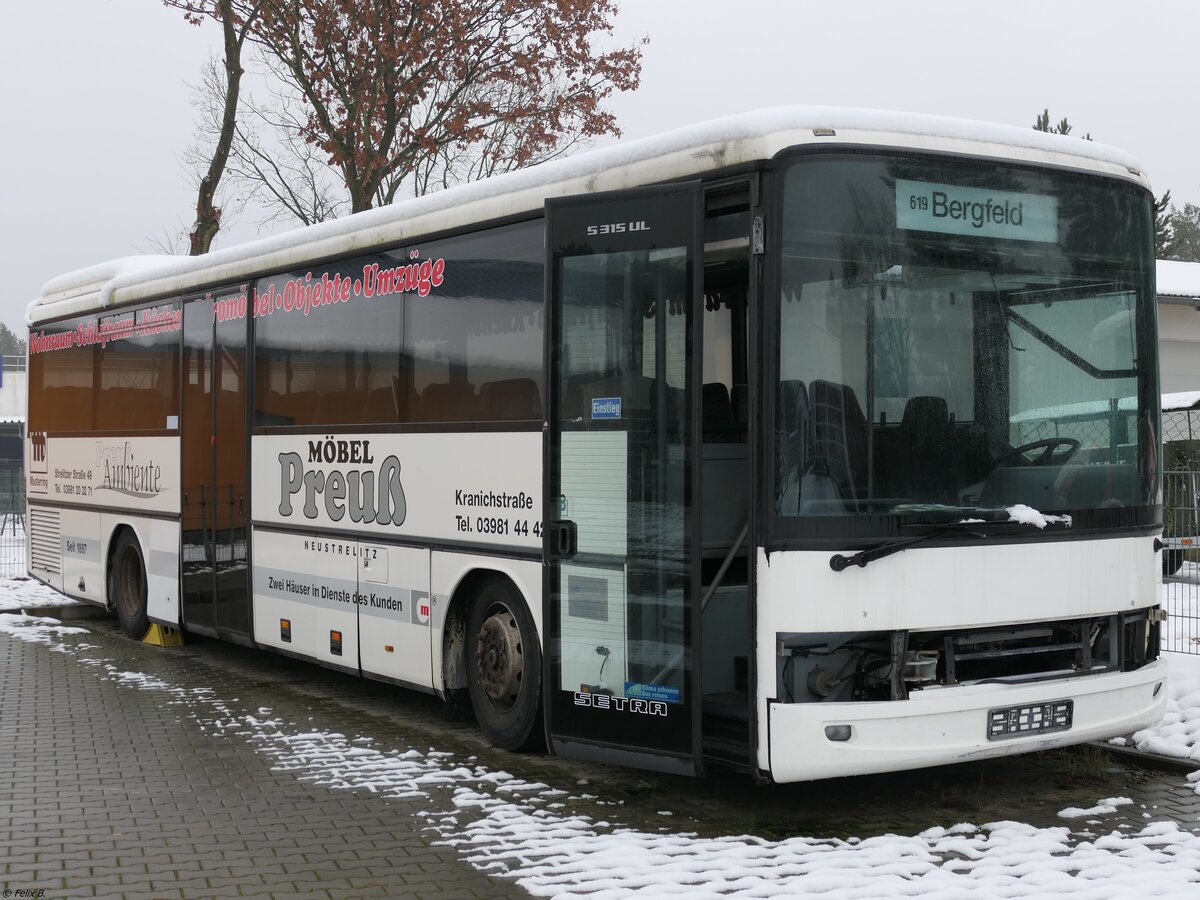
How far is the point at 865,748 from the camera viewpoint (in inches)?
252

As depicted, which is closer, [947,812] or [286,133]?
[947,812]

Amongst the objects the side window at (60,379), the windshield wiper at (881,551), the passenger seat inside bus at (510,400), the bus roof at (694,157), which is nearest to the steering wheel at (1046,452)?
the windshield wiper at (881,551)

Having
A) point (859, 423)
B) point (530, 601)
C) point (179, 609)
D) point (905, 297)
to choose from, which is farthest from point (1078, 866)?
point (179, 609)

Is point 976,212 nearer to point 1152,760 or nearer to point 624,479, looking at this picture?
point 624,479

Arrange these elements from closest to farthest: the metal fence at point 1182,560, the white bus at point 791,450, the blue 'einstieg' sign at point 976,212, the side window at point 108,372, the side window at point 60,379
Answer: the white bus at point 791,450, the blue 'einstieg' sign at point 976,212, the metal fence at point 1182,560, the side window at point 108,372, the side window at point 60,379

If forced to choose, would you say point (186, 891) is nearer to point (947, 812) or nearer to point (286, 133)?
point (947, 812)

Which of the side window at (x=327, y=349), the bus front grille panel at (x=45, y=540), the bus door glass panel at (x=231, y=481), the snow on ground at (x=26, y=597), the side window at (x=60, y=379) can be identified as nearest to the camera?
the side window at (x=327, y=349)

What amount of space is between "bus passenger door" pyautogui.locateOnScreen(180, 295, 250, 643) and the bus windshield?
6211 millimetres

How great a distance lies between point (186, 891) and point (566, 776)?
2543 millimetres

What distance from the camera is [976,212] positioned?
272 inches

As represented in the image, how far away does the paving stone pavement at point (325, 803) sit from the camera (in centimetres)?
623

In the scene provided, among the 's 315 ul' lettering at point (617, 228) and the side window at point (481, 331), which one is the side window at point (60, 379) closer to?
the side window at point (481, 331)

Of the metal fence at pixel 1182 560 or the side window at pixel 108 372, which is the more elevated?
the side window at pixel 108 372

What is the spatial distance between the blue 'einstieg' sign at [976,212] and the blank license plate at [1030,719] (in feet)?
7.27
